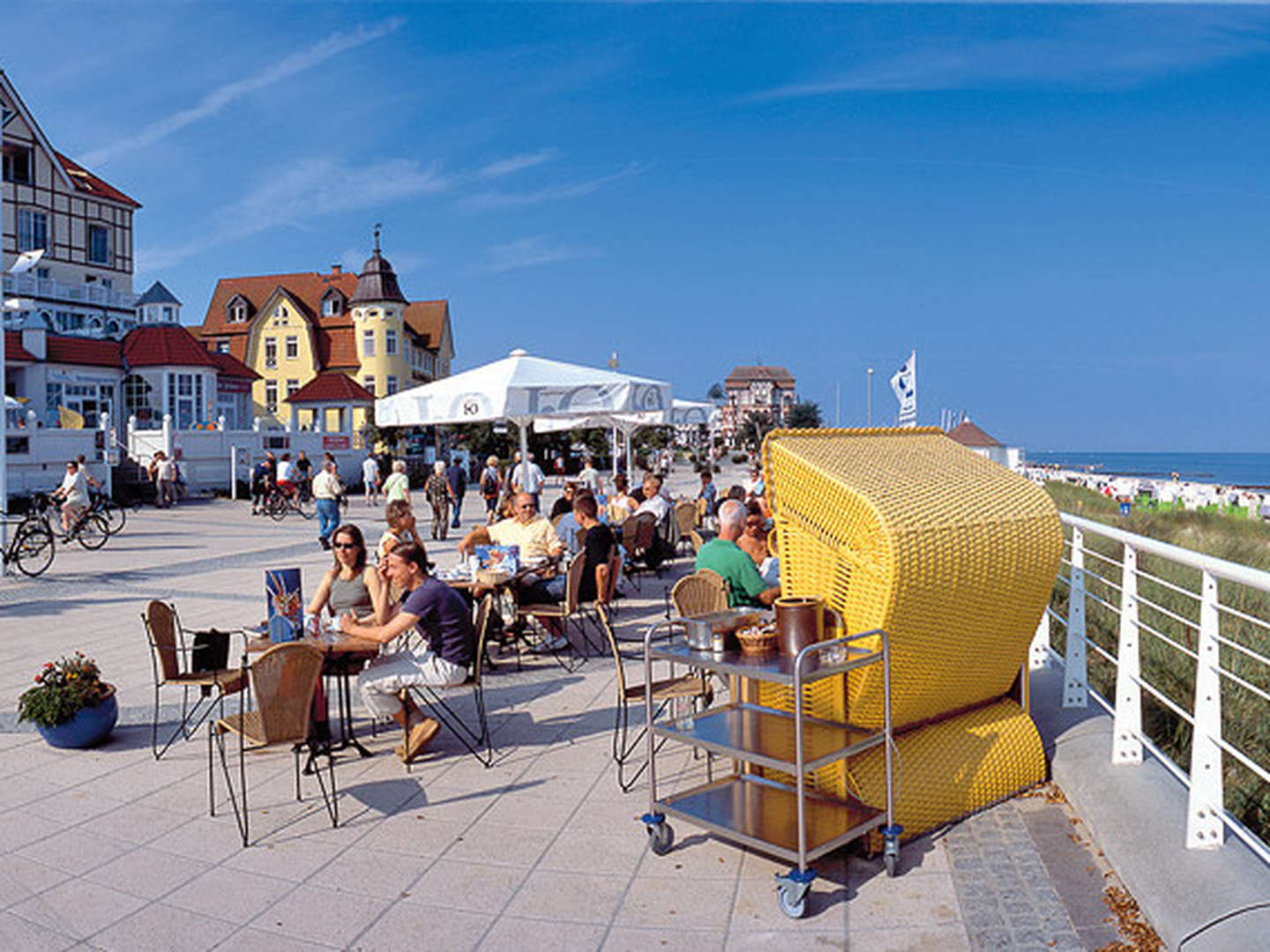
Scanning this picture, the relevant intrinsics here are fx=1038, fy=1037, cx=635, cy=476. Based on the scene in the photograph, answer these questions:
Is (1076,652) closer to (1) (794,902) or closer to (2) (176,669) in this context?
(1) (794,902)

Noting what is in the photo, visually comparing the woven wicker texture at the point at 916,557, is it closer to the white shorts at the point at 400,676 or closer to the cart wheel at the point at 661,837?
the cart wheel at the point at 661,837

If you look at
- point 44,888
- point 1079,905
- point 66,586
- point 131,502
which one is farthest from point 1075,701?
point 131,502

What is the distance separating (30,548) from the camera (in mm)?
13938

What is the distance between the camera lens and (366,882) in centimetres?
422

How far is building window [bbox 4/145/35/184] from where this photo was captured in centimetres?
4044

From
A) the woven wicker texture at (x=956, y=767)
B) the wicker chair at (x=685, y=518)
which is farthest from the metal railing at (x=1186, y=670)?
the wicker chair at (x=685, y=518)

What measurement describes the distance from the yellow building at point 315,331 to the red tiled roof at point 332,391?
20.3ft

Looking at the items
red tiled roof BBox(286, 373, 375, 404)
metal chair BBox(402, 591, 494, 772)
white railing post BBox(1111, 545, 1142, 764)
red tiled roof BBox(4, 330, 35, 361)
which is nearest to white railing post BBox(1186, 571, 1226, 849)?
white railing post BBox(1111, 545, 1142, 764)

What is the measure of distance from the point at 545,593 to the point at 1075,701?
439cm

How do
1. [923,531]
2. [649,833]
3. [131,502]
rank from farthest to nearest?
[131,502], [649,833], [923,531]

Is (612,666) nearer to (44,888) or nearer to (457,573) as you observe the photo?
(457,573)

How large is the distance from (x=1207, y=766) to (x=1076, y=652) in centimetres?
201

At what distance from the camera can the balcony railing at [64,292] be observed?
38.9 meters

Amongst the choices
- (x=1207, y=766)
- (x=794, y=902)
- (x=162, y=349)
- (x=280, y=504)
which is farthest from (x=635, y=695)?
(x=162, y=349)
